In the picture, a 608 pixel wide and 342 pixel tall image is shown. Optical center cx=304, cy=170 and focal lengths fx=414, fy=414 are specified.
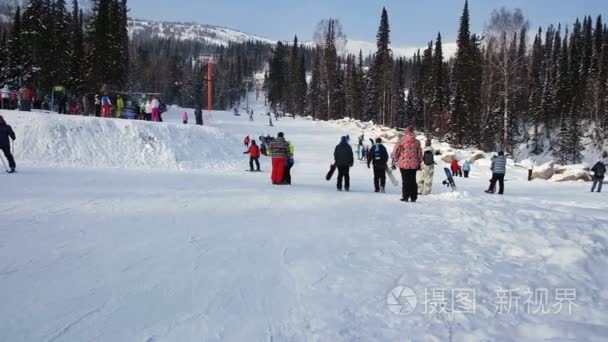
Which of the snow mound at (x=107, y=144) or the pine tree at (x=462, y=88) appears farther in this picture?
the pine tree at (x=462, y=88)

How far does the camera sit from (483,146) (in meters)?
Answer: 43.9

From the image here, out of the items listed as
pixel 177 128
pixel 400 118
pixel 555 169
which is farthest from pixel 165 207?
pixel 400 118

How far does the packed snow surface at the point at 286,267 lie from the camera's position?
345cm

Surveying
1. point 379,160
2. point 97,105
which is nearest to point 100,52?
point 97,105

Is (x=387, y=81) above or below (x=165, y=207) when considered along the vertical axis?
above

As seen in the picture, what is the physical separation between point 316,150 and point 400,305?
1107 inches

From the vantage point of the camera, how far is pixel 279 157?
11.9 metres

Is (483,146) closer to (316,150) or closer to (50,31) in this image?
(316,150)

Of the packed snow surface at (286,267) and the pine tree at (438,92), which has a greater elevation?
the pine tree at (438,92)

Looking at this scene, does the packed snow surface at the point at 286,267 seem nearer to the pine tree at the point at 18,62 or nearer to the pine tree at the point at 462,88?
the pine tree at the point at 18,62

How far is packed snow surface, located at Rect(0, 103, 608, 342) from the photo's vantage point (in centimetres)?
345

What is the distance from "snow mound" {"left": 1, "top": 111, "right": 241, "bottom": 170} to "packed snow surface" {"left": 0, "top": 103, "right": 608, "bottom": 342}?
803 cm

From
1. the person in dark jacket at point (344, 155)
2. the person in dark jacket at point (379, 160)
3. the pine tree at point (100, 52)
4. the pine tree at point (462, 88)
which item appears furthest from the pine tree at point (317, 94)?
the person in dark jacket at point (344, 155)

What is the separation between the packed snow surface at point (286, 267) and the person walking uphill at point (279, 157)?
289 centimetres
